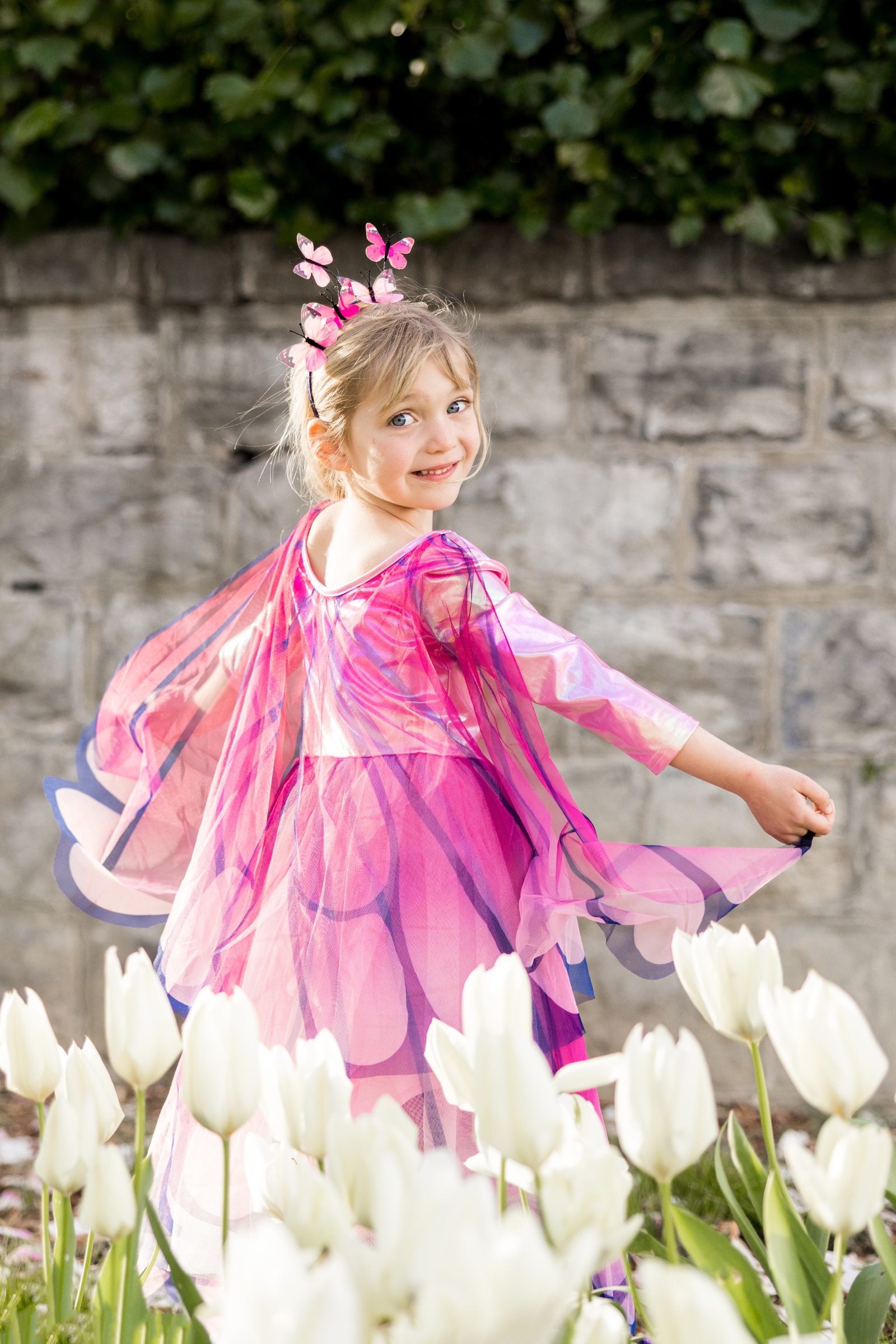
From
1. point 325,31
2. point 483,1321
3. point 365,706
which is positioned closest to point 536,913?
point 365,706

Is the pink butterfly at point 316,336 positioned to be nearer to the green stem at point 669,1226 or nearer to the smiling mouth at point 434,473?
the smiling mouth at point 434,473

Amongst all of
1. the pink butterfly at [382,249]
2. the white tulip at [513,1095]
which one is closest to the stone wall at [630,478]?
the pink butterfly at [382,249]

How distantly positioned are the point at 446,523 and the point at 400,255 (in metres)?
0.86

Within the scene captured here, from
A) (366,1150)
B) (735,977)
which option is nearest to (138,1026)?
(366,1150)

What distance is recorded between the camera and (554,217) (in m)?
2.40

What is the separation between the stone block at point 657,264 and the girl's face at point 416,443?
1.05 meters

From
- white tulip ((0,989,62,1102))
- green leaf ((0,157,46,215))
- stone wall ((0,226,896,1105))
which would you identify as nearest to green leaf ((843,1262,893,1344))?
white tulip ((0,989,62,1102))

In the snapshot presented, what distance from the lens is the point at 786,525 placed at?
2.40 m

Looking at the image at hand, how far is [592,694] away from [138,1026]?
0.72 m

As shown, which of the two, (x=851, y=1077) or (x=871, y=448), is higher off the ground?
(x=871, y=448)

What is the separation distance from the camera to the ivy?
2.22m

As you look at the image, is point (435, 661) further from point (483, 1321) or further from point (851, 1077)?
point (483, 1321)

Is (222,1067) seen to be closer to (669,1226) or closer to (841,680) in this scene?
(669,1226)

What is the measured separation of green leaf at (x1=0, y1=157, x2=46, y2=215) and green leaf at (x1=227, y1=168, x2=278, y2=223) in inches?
17.5
